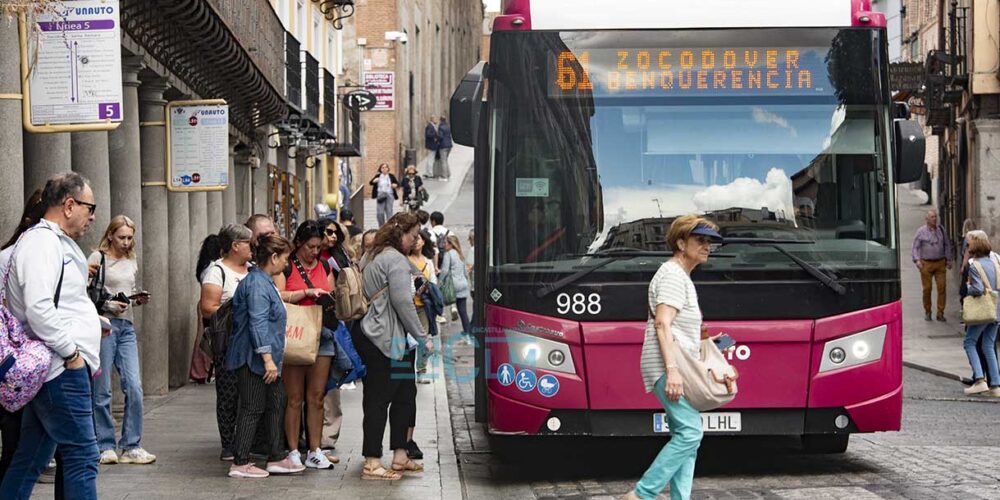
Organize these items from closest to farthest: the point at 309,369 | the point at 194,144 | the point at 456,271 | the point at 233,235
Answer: the point at 309,369 < the point at 233,235 < the point at 194,144 < the point at 456,271

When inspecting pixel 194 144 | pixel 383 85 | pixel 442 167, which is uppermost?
pixel 383 85

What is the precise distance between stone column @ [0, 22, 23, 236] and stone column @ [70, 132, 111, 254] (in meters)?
2.78

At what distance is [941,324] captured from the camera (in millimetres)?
26984

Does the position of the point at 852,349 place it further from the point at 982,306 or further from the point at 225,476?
the point at 982,306

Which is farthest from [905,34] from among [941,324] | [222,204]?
[222,204]

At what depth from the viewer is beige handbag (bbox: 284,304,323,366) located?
1078 centimetres

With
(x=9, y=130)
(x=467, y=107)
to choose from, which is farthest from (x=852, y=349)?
(x=9, y=130)

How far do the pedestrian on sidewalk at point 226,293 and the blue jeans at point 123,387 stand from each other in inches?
21.0

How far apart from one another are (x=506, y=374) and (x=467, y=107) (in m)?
1.64

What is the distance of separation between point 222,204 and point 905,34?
45721 millimetres

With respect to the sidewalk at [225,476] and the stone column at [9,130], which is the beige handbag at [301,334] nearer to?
the sidewalk at [225,476]

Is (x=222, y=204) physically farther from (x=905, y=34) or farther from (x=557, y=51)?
(x=905, y=34)

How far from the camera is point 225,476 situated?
34.7ft

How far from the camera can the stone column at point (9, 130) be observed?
10.6 meters
